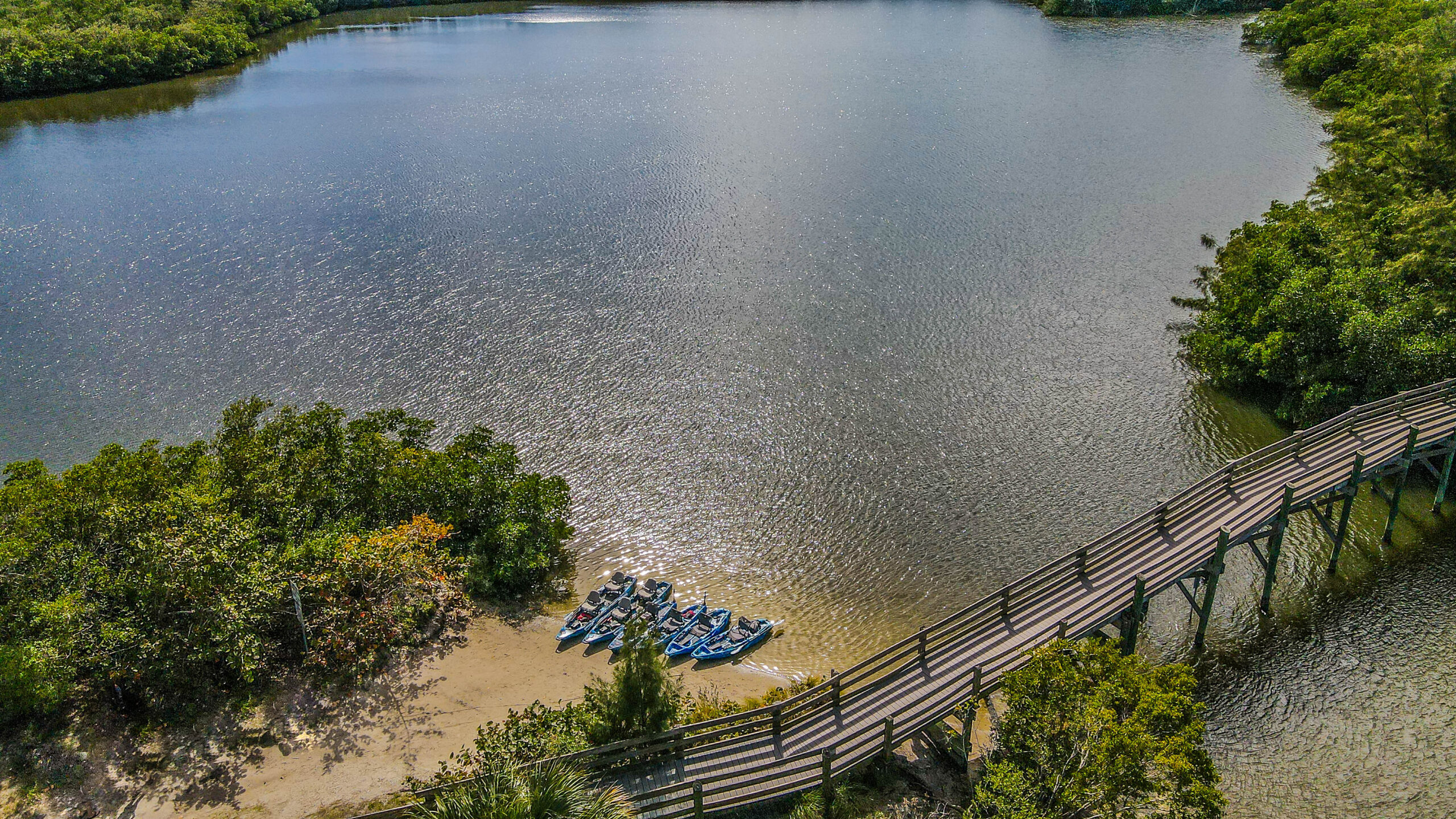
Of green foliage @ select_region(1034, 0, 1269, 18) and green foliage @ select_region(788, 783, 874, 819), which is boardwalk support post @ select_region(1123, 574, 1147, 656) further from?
green foliage @ select_region(1034, 0, 1269, 18)

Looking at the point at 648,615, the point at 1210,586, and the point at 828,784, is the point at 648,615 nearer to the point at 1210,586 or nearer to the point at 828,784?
the point at 828,784

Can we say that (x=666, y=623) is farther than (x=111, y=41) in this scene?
No

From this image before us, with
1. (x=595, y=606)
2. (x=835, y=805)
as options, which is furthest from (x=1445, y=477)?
(x=595, y=606)

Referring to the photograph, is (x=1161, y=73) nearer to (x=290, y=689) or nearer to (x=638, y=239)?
(x=638, y=239)

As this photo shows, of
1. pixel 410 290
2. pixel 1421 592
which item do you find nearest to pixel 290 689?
pixel 410 290

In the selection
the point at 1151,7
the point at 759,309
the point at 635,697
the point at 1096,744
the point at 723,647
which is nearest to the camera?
the point at 1096,744

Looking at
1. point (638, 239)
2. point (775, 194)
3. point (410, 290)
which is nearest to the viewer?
point (410, 290)

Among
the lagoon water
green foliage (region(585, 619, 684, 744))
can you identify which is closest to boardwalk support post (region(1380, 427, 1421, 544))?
the lagoon water
